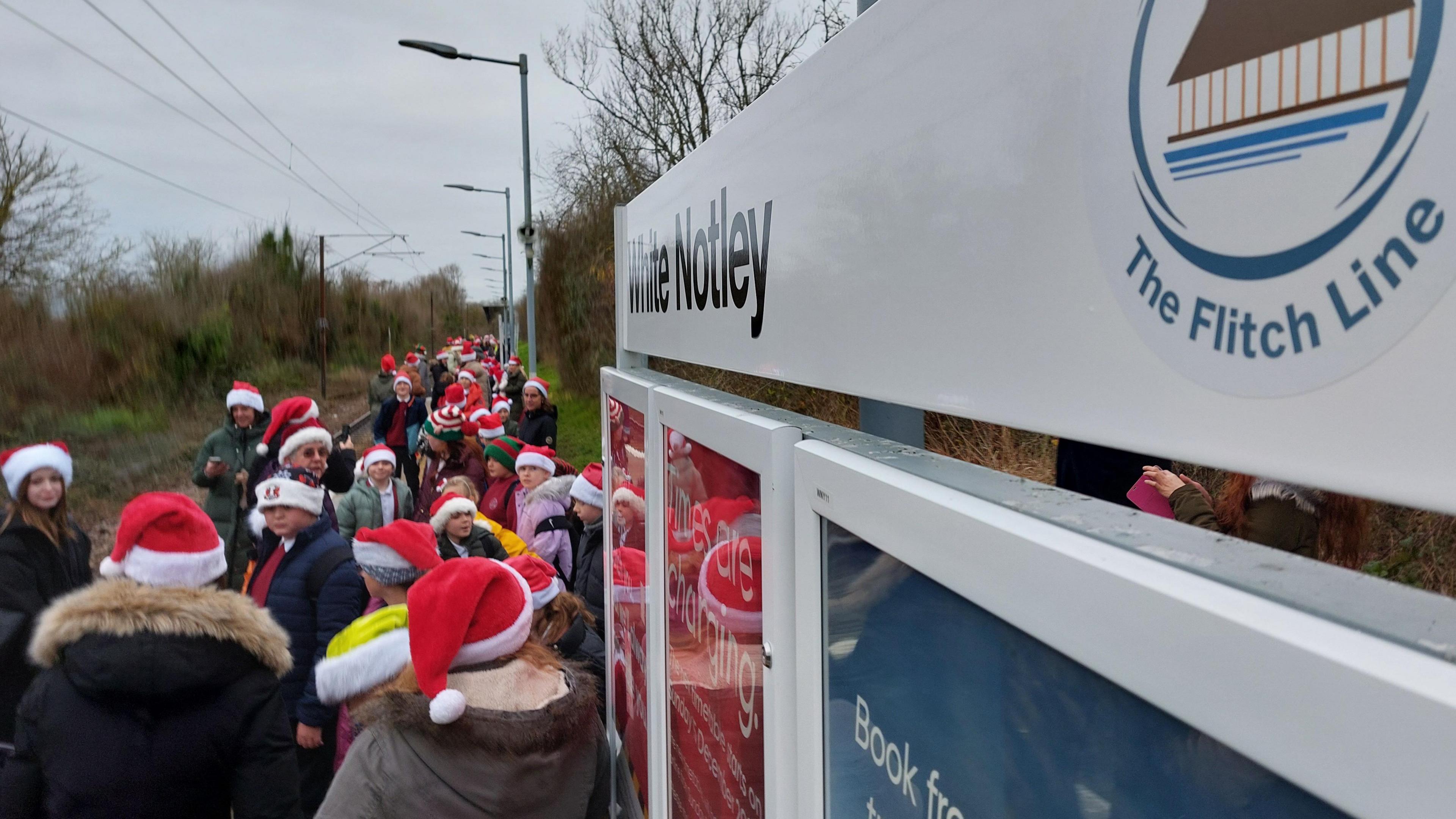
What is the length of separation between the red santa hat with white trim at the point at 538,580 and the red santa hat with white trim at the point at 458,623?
3.17 feet

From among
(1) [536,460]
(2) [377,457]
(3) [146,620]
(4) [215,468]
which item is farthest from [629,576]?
(4) [215,468]

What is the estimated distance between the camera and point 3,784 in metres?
2.95

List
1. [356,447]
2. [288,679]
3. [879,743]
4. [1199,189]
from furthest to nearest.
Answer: [356,447], [288,679], [879,743], [1199,189]

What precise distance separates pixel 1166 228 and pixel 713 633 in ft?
4.69

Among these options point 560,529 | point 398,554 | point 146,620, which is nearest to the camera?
point 146,620

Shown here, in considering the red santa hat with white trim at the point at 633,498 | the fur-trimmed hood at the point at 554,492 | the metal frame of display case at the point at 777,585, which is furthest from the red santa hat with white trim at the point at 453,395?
the metal frame of display case at the point at 777,585

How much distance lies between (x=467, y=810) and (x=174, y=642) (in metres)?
1.10

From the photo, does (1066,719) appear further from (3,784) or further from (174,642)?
(3,784)

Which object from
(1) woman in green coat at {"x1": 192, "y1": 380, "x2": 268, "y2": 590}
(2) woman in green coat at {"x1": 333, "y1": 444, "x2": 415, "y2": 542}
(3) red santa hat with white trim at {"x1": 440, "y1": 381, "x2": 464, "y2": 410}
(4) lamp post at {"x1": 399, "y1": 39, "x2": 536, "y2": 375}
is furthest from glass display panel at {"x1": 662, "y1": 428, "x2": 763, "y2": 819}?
(4) lamp post at {"x1": 399, "y1": 39, "x2": 536, "y2": 375}

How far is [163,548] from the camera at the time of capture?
321cm

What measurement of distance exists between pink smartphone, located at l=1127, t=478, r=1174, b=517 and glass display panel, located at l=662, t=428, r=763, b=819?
1.47 m

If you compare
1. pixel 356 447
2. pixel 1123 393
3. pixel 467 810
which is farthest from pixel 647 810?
pixel 356 447

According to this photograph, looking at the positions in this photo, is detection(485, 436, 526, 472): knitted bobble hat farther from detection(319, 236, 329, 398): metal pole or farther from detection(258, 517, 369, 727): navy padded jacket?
detection(319, 236, 329, 398): metal pole

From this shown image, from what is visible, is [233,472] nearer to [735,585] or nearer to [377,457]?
[377,457]
